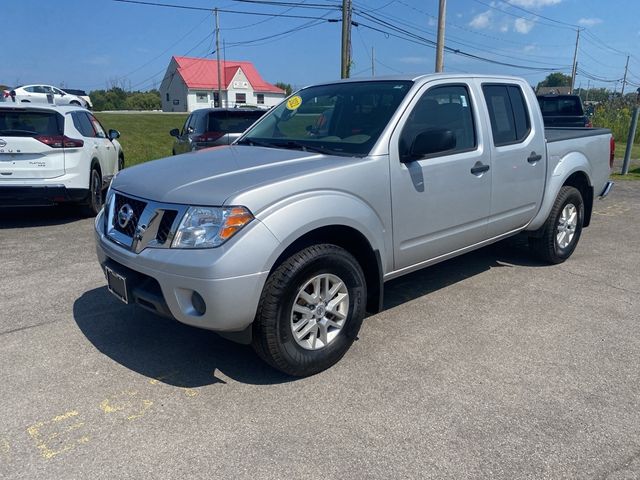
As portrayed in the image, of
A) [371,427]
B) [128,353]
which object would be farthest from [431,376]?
[128,353]

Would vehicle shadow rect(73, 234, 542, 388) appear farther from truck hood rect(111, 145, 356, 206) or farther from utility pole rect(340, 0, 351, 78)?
utility pole rect(340, 0, 351, 78)

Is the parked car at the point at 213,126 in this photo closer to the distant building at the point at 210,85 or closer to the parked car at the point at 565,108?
the parked car at the point at 565,108

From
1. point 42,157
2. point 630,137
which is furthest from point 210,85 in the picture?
point 42,157

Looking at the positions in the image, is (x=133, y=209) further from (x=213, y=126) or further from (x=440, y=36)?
(x=440, y=36)

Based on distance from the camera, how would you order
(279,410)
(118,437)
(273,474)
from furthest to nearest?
(279,410) → (118,437) → (273,474)

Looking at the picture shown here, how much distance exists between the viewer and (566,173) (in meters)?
5.46

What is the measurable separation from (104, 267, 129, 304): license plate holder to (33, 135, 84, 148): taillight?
4.41 meters

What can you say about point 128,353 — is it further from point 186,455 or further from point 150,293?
point 186,455

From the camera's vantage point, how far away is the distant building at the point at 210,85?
6944cm

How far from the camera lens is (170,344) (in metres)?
3.83

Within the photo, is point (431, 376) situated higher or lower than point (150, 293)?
lower

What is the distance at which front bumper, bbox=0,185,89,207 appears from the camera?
6.88 m

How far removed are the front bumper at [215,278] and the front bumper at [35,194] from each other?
4.71 m

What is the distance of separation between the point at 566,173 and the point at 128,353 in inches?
177
